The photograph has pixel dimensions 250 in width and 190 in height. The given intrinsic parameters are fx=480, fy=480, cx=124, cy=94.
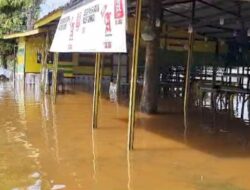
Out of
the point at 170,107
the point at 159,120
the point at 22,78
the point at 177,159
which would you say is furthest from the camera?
the point at 22,78

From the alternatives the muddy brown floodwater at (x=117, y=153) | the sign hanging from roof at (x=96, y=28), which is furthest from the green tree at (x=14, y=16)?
the sign hanging from roof at (x=96, y=28)

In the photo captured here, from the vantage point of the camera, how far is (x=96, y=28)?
32.5 feet

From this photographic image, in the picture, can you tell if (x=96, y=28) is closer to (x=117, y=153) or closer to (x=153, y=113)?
(x=117, y=153)

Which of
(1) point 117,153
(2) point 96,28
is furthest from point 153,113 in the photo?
(1) point 117,153

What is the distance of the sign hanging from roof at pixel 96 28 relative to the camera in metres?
8.55

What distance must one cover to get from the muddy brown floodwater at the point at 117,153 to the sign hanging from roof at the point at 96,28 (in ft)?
6.33

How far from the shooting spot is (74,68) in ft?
91.1

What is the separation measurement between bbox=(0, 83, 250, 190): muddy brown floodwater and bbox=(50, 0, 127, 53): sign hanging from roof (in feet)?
6.33

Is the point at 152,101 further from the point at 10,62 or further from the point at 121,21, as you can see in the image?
the point at 10,62

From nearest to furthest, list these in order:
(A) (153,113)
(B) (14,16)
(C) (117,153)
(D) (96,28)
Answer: (C) (117,153) → (D) (96,28) → (A) (153,113) → (B) (14,16)

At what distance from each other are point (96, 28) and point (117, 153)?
2723 millimetres

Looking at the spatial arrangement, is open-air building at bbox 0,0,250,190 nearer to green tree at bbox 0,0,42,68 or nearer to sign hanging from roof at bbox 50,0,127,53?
sign hanging from roof at bbox 50,0,127,53

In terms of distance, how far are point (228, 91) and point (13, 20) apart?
72.1 feet

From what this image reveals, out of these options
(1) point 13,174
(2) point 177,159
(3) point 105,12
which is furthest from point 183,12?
(1) point 13,174
